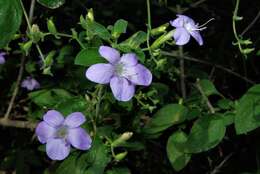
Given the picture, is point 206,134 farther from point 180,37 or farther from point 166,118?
point 180,37

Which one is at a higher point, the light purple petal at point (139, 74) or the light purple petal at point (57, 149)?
the light purple petal at point (139, 74)

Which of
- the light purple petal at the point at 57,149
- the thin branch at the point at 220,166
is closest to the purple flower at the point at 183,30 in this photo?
the light purple petal at the point at 57,149

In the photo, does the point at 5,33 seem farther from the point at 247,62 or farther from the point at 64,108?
the point at 247,62

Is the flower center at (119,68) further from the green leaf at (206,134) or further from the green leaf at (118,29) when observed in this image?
the green leaf at (206,134)

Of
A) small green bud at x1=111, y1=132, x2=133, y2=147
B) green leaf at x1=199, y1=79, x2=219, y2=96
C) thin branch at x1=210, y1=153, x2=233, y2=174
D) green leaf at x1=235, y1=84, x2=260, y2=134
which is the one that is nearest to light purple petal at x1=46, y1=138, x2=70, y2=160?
small green bud at x1=111, y1=132, x2=133, y2=147

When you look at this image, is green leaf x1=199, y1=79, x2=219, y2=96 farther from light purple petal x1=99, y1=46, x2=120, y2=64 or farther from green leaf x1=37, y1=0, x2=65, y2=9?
green leaf x1=37, y1=0, x2=65, y2=9
